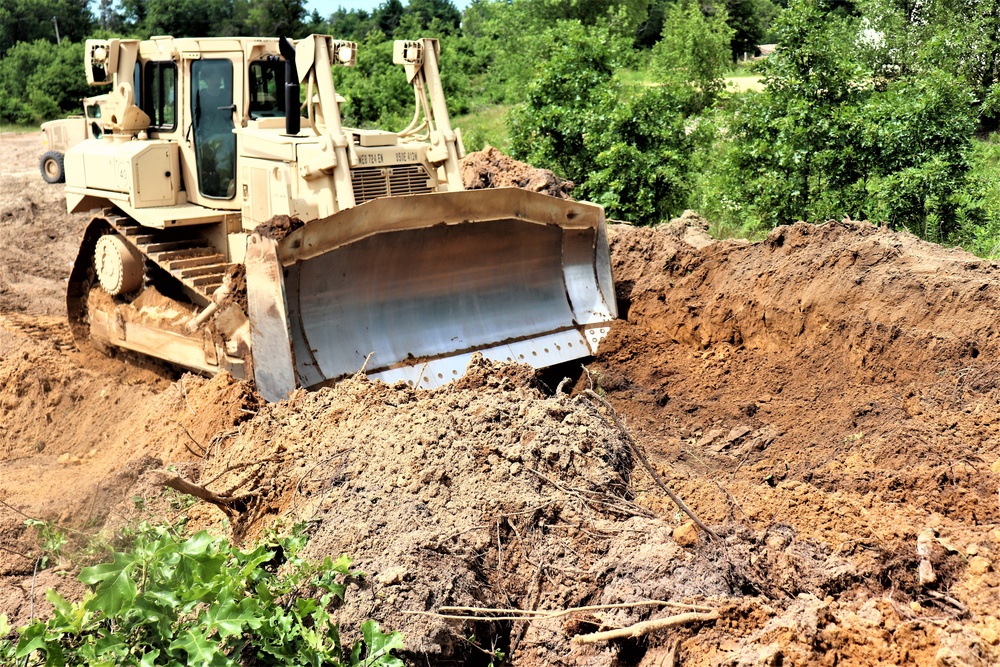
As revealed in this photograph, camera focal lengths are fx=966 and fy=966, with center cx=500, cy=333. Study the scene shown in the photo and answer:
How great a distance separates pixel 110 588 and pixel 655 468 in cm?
326

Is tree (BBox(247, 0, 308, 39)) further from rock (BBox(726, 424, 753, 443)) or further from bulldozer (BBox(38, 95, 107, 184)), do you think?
rock (BBox(726, 424, 753, 443))

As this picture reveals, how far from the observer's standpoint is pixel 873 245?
26.6 ft

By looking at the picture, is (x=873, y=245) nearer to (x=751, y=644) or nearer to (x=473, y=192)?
(x=473, y=192)

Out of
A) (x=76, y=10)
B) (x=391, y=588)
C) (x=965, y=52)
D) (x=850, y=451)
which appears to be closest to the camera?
(x=391, y=588)

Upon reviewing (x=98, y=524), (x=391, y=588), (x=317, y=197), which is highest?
(x=317, y=197)

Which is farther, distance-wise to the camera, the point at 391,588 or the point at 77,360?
the point at 77,360

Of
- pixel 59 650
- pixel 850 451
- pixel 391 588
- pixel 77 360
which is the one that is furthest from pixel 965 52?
pixel 59 650

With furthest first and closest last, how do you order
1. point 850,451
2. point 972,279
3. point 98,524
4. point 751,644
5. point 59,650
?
1. point 972,279
2. point 850,451
3. point 98,524
4. point 751,644
5. point 59,650

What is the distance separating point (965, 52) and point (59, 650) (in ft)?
52.6

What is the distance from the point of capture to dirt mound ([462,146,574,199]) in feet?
37.9

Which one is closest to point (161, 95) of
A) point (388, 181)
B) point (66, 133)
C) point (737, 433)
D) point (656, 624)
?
point (388, 181)

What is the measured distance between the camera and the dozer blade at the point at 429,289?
668cm

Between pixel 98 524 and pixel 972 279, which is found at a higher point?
pixel 972 279

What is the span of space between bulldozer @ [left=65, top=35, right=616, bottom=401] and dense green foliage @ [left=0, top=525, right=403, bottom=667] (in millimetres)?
3174
